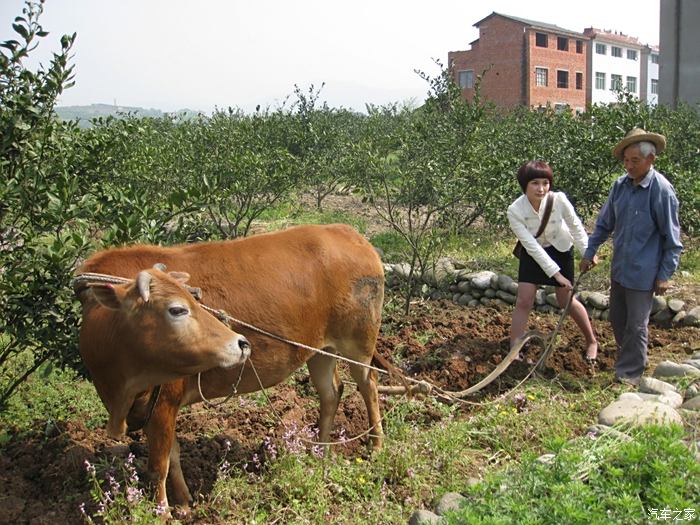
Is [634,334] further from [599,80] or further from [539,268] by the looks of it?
[599,80]

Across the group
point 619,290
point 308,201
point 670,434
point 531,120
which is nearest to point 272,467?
point 670,434

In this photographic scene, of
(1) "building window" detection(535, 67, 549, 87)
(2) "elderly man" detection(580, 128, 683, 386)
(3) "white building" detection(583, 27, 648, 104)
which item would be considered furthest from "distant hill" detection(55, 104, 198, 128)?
(3) "white building" detection(583, 27, 648, 104)

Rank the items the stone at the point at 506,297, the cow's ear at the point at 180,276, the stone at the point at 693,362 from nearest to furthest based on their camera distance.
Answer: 1. the cow's ear at the point at 180,276
2. the stone at the point at 693,362
3. the stone at the point at 506,297

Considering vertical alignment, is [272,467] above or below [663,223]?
below

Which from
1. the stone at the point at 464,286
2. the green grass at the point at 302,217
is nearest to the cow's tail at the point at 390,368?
the stone at the point at 464,286

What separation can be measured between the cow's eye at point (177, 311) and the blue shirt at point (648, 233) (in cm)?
403

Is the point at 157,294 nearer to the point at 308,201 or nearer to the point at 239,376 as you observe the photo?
the point at 239,376

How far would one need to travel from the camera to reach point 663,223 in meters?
5.84

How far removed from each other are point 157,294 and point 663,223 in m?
4.29

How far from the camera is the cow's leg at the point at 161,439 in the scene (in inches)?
163

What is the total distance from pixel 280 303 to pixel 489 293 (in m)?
4.95

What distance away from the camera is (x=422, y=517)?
4012 millimetres

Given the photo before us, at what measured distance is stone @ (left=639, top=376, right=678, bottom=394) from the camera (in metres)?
5.52

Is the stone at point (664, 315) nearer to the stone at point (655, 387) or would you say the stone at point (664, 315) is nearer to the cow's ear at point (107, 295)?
the stone at point (655, 387)
